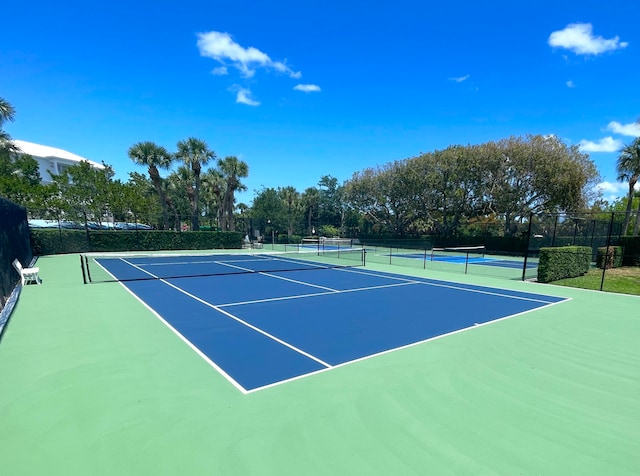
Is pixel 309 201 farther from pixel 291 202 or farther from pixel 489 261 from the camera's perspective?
pixel 489 261

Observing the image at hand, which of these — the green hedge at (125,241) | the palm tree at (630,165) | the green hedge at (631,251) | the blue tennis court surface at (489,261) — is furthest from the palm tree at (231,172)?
the palm tree at (630,165)

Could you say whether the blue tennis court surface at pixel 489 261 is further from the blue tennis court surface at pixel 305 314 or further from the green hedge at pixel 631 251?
the blue tennis court surface at pixel 305 314

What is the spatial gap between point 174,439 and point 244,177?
34.5 meters

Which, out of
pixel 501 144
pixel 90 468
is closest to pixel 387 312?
pixel 90 468

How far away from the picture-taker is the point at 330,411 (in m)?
3.60

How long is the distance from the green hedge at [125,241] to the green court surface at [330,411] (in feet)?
68.7

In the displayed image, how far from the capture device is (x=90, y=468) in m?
2.67


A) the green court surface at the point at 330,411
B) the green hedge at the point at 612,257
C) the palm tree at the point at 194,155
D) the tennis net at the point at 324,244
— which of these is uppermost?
the palm tree at the point at 194,155

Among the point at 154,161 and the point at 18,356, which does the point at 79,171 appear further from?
the point at 18,356

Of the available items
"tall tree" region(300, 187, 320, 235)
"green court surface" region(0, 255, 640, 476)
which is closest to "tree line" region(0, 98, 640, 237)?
"tall tree" region(300, 187, 320, 235)

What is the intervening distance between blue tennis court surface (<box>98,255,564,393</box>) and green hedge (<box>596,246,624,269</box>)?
10.3 m

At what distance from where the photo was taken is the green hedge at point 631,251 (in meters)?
18.4

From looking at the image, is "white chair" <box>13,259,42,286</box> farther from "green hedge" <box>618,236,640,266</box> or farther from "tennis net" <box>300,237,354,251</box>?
→ "green hedge" <box>618,236,640,266</box>

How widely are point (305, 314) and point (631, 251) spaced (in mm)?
22068
